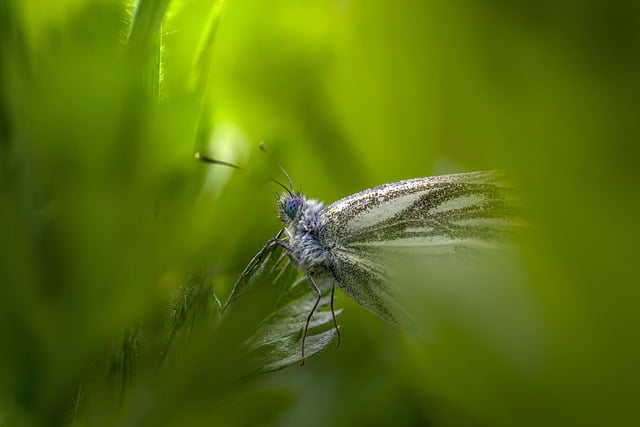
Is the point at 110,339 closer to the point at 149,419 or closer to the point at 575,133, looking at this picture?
the point at 149,419

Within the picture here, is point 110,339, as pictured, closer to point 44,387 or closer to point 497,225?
point 44,387

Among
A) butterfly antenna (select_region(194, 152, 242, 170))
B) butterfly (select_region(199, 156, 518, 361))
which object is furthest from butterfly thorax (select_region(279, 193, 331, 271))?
butterfly antenna (select_region(194, 152, 242, 170))

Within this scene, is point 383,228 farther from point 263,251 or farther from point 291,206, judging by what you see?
point 263,251

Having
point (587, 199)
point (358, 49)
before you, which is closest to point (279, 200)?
point (358, 49)

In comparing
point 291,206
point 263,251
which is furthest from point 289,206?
point 263,251

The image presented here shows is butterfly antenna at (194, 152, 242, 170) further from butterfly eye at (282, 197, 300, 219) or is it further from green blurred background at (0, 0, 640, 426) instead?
butterfly eye at (282, 197, 300, 219)

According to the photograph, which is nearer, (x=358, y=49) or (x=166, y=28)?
(x=166, y=28)

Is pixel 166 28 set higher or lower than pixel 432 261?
higher

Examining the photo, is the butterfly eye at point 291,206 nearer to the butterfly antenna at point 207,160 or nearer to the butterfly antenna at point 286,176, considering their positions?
the butterfly antenna at point 286,176
